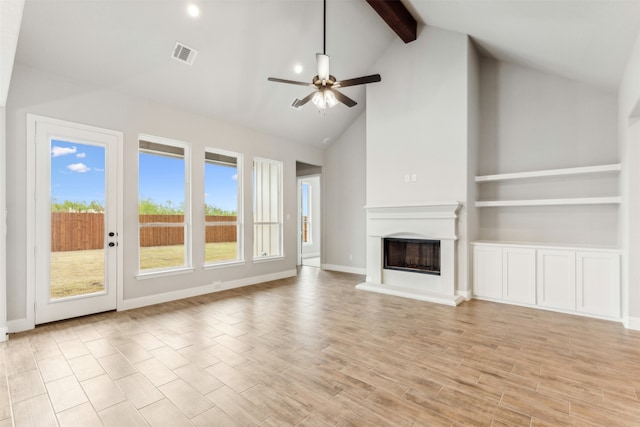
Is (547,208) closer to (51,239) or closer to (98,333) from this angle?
(98,333)

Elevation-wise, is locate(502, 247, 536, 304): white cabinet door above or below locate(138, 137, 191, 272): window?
below

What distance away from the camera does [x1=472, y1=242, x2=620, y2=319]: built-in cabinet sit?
383cm

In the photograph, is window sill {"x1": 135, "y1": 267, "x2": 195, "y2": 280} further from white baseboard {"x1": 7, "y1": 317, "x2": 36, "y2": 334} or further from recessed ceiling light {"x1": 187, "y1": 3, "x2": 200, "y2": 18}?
recessed ceiling light {"x1": 187, "y1": 3, "x2": 200, "y2": 18}

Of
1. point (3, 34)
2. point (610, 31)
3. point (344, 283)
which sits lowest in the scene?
point (344, 283)

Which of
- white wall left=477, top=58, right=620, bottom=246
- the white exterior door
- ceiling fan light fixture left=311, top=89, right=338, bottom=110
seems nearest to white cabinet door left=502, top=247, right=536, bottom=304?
white wall left=477, top=58, right=620, bottom=246

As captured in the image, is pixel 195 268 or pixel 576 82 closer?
pixel 576 82

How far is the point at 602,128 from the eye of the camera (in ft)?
14.2

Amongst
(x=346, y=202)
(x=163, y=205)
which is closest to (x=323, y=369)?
(x=163, y=205)

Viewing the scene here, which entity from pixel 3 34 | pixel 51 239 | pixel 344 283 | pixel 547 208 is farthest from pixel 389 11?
pixel 51 239

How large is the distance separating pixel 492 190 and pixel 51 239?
260 inches

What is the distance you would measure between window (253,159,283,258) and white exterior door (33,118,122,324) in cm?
264

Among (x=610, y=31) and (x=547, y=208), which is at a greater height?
(x=610, y=31)

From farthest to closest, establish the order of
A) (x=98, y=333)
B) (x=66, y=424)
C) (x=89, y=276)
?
(x=89, y=276) < (x=98, y=333) < (x=66, y=424)

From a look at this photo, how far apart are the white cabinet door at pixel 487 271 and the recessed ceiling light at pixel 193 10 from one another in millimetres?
5146
